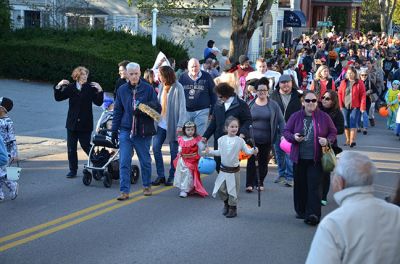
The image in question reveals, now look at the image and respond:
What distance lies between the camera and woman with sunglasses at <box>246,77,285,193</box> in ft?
36.2

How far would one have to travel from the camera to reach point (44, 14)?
32.7 metres

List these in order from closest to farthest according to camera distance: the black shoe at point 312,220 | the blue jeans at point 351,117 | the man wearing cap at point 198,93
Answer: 1. the black shoe at point 312,220
2. the man wearing cap at point 198,93
3. the blue jeans at point 351,117

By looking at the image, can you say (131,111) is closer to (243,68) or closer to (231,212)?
(231,212)

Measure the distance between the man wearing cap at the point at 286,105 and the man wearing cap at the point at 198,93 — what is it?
1.07 meters

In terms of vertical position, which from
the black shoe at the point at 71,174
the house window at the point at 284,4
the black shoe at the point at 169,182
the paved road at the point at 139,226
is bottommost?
the paved road at the point at 139,226

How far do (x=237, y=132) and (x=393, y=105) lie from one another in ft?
33.7

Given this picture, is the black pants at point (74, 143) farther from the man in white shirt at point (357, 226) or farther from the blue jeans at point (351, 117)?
the man in white shirt at point (357, 226)

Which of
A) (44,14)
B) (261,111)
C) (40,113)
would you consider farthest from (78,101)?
(44,14)

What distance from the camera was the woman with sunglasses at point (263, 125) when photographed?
1103 cm

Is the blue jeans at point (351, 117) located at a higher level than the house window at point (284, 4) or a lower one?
lower

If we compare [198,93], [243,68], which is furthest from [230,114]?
[243,68]

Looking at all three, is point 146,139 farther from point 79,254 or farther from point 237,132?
point 79,254

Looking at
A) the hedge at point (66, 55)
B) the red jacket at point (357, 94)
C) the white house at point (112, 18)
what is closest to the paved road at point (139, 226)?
the red jacket at point (357, 94)

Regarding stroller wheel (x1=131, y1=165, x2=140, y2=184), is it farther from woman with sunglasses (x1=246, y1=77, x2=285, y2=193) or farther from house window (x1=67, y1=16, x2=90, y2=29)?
house window (x1=67, y1=16, x2=90, y2=29)
